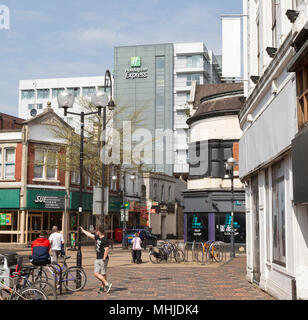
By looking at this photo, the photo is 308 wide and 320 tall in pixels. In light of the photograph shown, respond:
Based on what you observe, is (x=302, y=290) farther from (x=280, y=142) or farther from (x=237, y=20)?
(x=237, y=20)

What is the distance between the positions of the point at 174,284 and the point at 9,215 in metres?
24.0

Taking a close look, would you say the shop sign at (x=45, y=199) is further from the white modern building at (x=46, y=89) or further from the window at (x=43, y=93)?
the window at (x=43, y=93)

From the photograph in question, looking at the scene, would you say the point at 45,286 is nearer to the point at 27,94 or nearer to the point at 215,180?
the point at 215,180

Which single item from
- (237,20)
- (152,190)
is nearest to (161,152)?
(152,190)

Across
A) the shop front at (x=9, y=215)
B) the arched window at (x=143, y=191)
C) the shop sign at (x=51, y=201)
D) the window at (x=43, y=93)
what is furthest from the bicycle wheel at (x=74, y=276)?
the window at (x=43, y=93)

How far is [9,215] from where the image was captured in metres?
37.8

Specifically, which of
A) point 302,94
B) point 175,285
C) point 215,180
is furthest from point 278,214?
point 215,180

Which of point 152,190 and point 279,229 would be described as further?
point 152,190

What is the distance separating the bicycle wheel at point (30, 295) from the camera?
10352mm

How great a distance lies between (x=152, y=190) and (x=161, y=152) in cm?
1490

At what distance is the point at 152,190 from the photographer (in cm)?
6500
